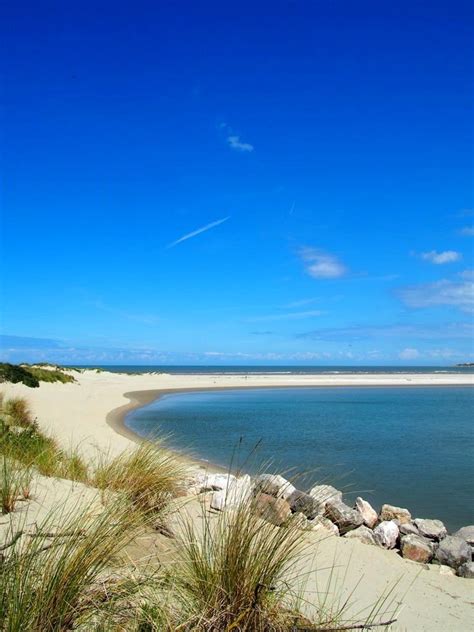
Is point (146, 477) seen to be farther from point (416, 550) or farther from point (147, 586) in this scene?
point (416, 550)

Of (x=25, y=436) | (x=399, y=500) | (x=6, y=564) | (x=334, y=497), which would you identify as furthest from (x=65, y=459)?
(x=399, y=500)

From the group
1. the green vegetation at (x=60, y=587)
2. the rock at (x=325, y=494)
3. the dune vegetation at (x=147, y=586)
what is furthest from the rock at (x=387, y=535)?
the green vegetation at (x=60, y=587)

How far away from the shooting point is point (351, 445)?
15.4 m

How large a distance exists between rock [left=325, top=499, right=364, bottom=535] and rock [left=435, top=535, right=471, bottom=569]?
1.23m

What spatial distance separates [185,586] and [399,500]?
23.7 feet

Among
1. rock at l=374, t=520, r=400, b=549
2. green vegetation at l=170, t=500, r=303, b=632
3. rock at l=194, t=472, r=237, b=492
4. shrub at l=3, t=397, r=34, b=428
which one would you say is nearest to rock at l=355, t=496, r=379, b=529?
Result: rock at l=374, t=520, r=400, b=549

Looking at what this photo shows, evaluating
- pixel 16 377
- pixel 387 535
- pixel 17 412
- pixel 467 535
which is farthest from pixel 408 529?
pixel 16 377

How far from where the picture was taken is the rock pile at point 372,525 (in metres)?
6.18

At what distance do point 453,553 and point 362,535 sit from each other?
118 cm

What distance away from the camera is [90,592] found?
3.15 m

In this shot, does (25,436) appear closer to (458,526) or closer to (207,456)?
(207,456)

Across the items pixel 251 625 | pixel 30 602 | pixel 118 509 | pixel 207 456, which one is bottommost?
pixel 207 456

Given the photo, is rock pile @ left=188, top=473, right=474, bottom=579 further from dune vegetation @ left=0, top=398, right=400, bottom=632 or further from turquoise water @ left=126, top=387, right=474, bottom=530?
dune vegetation @ left=0, top=398, right=400, bottom=632

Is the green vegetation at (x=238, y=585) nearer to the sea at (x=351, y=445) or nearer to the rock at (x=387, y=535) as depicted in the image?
the sea at (x=351, y=445)
